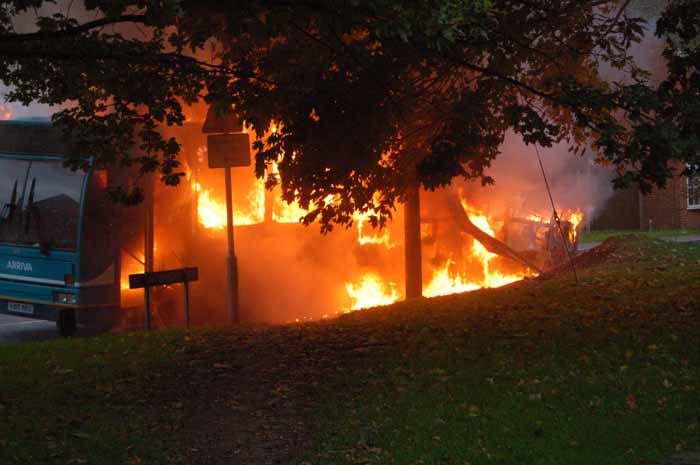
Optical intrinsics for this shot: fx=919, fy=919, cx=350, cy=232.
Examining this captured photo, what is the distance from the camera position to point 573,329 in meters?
9.53

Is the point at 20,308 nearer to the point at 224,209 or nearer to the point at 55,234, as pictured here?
the point at 55,234

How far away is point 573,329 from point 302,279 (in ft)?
30.7

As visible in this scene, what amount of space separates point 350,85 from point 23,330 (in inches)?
338

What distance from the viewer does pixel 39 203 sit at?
13695 mm

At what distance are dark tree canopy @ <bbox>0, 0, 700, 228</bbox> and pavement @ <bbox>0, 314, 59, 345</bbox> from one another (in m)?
5.50

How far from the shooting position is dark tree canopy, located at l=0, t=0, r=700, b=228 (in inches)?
306

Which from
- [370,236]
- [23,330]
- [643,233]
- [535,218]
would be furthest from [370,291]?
[643,233]

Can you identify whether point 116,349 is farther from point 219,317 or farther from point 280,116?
point 219,317

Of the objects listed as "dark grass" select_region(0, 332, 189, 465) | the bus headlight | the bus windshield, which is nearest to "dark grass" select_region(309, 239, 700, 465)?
"dark grass" select_region(0, 332, 189, 465)

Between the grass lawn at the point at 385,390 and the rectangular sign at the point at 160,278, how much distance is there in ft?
2.88

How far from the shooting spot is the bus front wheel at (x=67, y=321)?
13211 mm

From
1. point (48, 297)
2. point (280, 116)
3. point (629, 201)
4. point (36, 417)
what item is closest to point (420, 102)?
point (280, 116)

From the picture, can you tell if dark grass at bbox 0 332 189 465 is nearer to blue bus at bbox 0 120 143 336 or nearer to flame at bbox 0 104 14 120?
blue bus at bbox 0 120 143 336

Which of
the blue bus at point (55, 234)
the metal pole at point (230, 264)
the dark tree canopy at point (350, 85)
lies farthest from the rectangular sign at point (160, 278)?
the dark tree canopy at point (350, 85)
